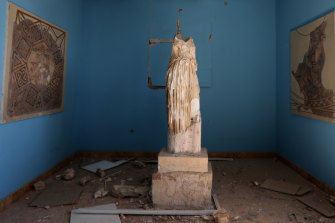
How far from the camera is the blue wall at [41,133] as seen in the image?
7.78 ft

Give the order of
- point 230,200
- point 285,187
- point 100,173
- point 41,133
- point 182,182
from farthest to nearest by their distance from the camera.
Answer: point 100,173 < point 41,133 < point 285,187 < point 230,200 < point 182,182

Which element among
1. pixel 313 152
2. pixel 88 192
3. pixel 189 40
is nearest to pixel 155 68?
pixel 189 40

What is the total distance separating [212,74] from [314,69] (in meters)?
1.66

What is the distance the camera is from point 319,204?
2475 mm

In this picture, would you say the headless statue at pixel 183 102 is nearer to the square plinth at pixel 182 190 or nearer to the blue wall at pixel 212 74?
→ the square plinth at pixel 182 190

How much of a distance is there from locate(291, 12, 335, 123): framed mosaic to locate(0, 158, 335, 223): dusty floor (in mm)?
1058

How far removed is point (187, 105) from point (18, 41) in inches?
80.3

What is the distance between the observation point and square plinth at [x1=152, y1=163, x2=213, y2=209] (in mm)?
2305

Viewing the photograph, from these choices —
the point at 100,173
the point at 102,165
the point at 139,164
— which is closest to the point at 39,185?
the point at 100,173

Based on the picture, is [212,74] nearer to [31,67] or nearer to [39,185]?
[31,67]

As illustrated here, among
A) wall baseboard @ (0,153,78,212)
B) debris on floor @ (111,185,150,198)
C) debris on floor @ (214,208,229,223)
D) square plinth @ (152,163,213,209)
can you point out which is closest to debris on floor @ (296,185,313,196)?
debris on floor @ (214,208,229,223)

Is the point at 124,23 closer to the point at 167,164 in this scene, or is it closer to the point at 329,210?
the point at 167,164

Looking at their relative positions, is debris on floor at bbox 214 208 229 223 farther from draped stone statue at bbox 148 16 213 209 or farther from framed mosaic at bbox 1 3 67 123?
framed mosaic at bbox 1 3 67 123

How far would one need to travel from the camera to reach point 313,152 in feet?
10.1
